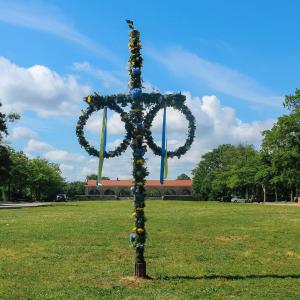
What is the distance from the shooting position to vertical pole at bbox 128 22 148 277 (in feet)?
39.2

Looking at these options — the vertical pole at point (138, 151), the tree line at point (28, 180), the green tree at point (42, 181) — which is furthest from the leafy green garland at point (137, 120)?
the green tree at point (42, 181)

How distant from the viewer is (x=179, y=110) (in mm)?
12609

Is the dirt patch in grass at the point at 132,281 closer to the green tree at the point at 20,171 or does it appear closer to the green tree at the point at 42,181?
the green tree at the point at 20,171

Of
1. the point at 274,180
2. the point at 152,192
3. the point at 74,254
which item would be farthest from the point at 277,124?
the point at 152,192

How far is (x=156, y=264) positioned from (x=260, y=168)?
67543 millimetres

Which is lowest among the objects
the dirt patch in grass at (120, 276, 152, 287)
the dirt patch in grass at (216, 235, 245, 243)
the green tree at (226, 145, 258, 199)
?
the dirt patch in grass at (120, 276, 152, 287)

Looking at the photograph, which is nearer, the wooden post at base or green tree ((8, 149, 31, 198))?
the wooden post at base

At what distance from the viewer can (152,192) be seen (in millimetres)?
155375

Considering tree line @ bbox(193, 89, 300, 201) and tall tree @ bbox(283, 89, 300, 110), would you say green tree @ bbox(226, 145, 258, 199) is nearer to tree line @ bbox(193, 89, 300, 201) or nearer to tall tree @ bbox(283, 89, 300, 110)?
tree line @ bbox(193, 89, 300, 201)

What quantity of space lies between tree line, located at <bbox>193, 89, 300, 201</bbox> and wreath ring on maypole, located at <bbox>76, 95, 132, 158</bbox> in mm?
52258

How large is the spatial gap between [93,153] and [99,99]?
4.25ft

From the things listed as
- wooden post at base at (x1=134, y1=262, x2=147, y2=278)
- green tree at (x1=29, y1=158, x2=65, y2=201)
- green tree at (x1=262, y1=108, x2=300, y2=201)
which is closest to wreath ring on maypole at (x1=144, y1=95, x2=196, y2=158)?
wooden post at base at (x1=134, y1=262, x2=147, y2=278)

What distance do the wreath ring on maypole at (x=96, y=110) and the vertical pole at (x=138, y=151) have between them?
20 centimetres

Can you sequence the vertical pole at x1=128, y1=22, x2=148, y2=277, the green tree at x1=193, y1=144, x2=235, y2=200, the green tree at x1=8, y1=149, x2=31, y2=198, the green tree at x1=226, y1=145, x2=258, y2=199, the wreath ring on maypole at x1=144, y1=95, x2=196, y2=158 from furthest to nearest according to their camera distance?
the green tree at x1=193, y1=144, x2=235, y2=200 < the green tree at x1=226, y1=145, x2=258, y2=199 < the green tree at x1=8, y1=149, x2=31, y2=198 < the wreath ring on maypole at x1=144, y1=95, x2=196, y2=158 < the vertical pole at x1=128, y1=22, x2=148, y2=277
